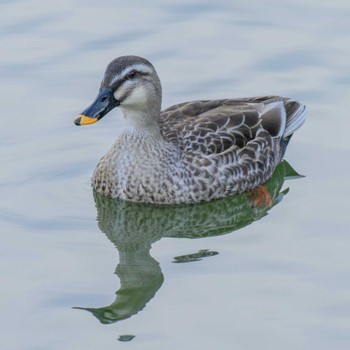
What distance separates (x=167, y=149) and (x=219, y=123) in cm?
62

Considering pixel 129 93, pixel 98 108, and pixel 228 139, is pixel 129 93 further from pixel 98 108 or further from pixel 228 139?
pixel 228 139

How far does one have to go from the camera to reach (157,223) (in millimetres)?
12594

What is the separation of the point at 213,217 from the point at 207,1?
4645mm

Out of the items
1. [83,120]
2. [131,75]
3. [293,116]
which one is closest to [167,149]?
[131,75]

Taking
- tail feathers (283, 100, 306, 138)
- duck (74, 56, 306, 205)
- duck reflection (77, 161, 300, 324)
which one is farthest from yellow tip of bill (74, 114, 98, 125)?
tail feathers (283, 100, 306, 138)

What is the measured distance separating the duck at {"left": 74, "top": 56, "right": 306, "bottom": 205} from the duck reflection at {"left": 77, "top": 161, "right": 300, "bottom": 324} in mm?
89

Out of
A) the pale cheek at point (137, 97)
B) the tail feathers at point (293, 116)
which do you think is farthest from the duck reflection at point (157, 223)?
the pale cheek at point (137, 97)

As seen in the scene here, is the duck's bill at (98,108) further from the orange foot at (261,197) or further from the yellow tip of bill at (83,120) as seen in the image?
the orange foot at (261,197)

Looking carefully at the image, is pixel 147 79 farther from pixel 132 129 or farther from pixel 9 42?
pixel 9 42

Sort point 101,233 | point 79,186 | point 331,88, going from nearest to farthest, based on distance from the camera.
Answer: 1. point 101,233
2. point 79,186
3. point 331,88

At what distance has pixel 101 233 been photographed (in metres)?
12.4

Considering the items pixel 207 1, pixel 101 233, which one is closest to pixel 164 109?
pixel 101 233

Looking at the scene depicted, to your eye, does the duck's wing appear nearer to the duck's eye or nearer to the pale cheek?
the pale cheek

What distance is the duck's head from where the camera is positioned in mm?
12328
